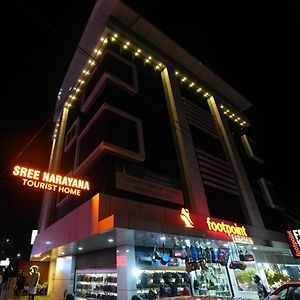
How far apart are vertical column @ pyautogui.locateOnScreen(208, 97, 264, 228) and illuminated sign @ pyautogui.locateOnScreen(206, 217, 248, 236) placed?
512cm

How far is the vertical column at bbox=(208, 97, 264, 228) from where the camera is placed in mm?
20734

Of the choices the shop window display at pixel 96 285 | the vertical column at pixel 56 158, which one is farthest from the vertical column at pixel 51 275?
the shop window display at pixel 96 285

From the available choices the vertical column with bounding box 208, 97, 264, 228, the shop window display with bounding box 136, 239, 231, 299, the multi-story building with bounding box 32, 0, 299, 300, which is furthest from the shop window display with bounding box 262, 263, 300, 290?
the shop window display with bounding box 136, 239, 231, 299

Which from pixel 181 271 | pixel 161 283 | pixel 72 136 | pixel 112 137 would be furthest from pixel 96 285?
pixel 72 136

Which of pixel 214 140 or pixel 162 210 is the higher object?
pixel 214 140

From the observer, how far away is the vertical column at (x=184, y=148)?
16.6m

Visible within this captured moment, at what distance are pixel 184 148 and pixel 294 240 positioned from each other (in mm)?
10909

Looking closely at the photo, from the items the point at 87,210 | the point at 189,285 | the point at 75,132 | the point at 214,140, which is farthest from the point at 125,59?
the point at 189,285

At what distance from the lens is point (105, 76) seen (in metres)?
17.2

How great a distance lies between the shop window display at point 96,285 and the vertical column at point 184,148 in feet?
21.3

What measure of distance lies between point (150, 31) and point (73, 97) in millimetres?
10054

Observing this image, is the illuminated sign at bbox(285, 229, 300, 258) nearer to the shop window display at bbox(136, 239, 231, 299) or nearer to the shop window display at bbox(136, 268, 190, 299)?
the shop window display at bbox(136, 239, 231, 299)

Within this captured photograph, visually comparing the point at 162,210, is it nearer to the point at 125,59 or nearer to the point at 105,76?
the point at 105,76

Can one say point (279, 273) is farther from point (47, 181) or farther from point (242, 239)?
point (47, 181)
